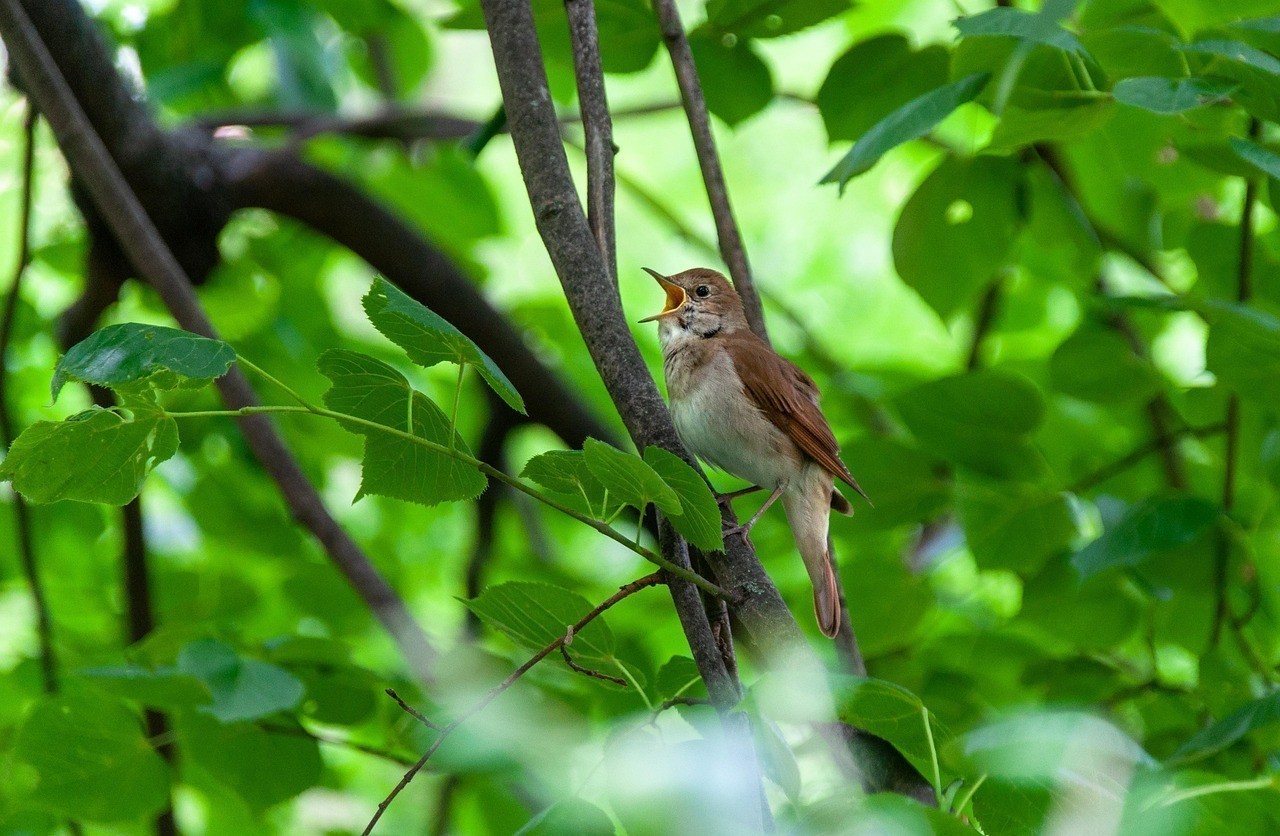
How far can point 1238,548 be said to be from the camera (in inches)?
113

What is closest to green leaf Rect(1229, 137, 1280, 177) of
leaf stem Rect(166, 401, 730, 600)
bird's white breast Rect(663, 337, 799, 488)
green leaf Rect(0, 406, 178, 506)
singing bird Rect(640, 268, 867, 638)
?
leaf stem Rect(166, 401, 730, 600)

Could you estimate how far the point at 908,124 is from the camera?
2033 mm

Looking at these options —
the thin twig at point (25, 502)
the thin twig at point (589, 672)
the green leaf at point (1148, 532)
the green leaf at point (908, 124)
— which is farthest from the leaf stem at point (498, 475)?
the thin twig at point (25, 502)

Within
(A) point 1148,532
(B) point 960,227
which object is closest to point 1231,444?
(A) point 1148,532

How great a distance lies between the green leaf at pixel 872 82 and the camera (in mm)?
2891

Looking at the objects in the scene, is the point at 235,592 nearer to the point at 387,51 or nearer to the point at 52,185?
the point at 52,185

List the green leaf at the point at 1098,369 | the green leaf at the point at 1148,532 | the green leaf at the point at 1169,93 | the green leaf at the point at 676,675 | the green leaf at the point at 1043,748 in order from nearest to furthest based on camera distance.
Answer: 1. the green leaf at the point at 1043,748
2. the green leaf at the point at 1169,93
3. the green leaf at the point at 676,675
4. the green leaf at the point at 1148,532
5. the green leaf at the point at 1098,369

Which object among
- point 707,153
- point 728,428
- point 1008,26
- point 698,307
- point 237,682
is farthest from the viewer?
point 698,307

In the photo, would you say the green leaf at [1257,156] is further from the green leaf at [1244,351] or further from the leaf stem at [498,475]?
the leaf stem at [498,475]

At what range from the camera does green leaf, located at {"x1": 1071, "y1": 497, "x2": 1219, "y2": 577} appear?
262 centimetres

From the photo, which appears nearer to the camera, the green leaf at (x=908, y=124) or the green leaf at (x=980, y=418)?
the green leaf at (x=908, y=124)

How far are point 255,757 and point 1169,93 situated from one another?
7.59 feet

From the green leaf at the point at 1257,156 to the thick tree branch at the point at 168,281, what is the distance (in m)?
2.28

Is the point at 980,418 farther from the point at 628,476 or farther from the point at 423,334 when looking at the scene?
the point at 423,334
